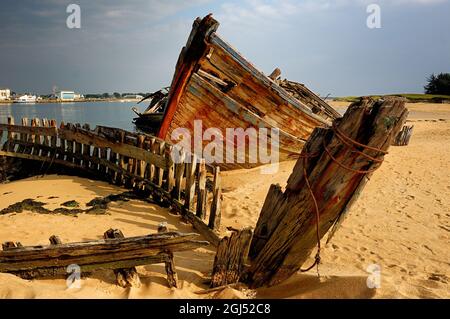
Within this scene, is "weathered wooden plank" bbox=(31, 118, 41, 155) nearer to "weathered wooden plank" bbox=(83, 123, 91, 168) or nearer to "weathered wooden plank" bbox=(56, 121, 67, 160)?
"weathered wooden plank" bbox=(56, 121, 67, 160)

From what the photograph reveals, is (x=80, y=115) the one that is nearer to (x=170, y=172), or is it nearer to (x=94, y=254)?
(x=170, y=172)

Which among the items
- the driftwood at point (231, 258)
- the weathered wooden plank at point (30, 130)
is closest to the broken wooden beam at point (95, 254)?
the driftwood at point (231, 258)

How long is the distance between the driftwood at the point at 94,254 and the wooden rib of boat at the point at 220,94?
6.33 meters

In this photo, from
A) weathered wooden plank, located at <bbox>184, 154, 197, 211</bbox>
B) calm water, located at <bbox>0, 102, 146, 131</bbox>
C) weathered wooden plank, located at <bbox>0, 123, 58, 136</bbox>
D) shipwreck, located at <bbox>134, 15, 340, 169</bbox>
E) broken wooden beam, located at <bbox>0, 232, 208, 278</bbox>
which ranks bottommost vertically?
broken wooden beam, located at <bbox>0, 232, 208, 278</bbox>

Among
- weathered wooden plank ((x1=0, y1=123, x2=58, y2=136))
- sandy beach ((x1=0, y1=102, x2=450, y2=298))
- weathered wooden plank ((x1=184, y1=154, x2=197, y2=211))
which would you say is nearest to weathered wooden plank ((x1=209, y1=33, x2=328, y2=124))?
sandy beach ((x1=0, y1=102, x2=450, y2=298))

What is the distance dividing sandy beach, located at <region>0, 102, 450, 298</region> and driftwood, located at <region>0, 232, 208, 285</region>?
0.52 ft

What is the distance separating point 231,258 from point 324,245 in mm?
2206

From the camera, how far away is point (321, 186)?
301 centimetres

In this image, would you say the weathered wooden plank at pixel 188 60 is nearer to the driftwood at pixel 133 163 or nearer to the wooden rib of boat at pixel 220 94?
the wooden rib of boat at pixel 220 94

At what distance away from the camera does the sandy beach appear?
3361 mm

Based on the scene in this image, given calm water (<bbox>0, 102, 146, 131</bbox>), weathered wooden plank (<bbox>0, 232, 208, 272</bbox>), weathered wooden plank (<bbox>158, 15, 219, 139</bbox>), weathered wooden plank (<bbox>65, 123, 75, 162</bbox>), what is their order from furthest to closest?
calm water (<bbox>0, 102, 146, 131</bbox>) → weathered wooden plank (<bbox>65, 123, 75, 162</bbox>) → weathered wooden plank (<bbox>158, 15, 219, 139</bbox>) → weathered wooden plank (<bbox>0, 232, 208, 272</bbox>)

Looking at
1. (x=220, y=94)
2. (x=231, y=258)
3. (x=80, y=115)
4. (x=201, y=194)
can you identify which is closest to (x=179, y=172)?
(x=201, y=194)

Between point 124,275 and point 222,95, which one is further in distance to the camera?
point 222,95

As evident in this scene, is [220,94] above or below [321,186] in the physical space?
above
